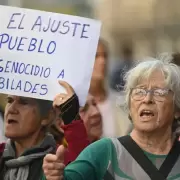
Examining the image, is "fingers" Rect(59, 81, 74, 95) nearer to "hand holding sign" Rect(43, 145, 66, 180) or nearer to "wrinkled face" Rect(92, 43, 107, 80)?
"wrinkled face" Rect(92, 43, 107, 80)

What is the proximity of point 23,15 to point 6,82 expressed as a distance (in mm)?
313

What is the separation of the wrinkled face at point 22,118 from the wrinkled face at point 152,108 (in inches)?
22.1

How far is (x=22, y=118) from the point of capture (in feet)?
9.83

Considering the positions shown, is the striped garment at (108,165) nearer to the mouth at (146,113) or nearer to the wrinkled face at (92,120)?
the mouth at (146,113)

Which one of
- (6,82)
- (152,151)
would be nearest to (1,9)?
(6,82)

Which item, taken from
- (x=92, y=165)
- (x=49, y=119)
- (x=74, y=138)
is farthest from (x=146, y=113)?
(x=49, y=119)

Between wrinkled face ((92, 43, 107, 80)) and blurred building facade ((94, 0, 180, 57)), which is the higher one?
blurred building facade ((94, 0, 180, 57))

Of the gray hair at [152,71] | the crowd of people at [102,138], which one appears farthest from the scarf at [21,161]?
the gray hair at [152,71]

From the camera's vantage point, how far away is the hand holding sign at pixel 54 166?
7.67 feet

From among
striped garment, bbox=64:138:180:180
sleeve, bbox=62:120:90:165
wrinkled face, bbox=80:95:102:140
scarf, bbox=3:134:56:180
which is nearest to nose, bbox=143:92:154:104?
striped garment, bbox=64:138:180:180

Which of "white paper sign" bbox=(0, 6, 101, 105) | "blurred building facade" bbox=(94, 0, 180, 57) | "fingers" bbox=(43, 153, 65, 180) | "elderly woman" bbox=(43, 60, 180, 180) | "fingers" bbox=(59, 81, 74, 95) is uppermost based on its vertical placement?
"blurred building facade" bbox=(94, 0, 180, 57)

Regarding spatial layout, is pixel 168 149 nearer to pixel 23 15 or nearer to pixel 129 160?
pixel 129 160

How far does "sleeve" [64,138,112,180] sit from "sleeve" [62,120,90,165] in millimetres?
322

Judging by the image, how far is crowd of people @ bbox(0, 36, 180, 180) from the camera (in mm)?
2496
